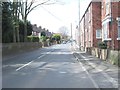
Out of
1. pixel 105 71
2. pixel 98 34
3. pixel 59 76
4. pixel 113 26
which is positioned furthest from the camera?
pixel 98 34

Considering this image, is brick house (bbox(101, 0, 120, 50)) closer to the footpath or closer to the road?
the footpath

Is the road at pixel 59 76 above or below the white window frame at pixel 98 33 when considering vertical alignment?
below

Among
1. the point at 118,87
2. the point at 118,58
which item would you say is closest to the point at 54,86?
the point at 118,87

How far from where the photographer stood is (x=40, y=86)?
13664 mm

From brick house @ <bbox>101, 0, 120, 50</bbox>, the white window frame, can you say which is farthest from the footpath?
the white window frame

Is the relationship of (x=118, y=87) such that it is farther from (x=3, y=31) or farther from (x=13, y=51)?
(x=13, y=51)

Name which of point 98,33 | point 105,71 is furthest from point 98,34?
point 105,71

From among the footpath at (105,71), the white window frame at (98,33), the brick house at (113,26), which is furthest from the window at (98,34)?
the footpath at (105,71)

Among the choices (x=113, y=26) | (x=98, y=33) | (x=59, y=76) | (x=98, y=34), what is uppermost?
(x=113, y=26)

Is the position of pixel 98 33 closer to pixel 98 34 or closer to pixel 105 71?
pixel 98 34

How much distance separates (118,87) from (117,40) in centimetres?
2520

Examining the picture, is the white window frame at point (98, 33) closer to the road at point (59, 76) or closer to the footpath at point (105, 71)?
the footpath at point (105, 71)

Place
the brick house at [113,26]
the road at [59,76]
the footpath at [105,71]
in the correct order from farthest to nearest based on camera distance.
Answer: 1. the brick house at [113,26]
2. the footpath at [105,71]
3. the road at [59,76]

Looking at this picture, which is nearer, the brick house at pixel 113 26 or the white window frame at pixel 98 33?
the brick house at pixel 113 26
